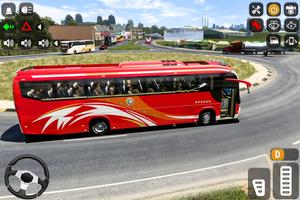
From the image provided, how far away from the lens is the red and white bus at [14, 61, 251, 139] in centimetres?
1669

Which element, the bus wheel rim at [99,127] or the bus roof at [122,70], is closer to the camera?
the bus roof at [122,70]

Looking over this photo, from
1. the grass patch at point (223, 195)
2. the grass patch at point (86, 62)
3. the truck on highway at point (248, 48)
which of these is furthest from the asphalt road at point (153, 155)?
the truck on highway at point (248, 48)

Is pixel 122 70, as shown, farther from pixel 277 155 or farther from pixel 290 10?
pixel 290 10

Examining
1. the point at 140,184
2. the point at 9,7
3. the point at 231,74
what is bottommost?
the point at 140,184

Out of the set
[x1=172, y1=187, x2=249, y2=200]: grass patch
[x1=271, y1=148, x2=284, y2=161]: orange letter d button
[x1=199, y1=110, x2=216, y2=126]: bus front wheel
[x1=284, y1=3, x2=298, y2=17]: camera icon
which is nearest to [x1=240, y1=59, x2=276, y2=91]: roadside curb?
[x1=199, y1=110, x2=216, y2=126]: bus front wheel

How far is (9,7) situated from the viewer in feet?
48.7

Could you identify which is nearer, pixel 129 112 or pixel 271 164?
pixel 271 164

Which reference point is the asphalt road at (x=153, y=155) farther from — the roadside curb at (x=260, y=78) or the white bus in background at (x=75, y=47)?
the white bus in background at (x=75, y=47)

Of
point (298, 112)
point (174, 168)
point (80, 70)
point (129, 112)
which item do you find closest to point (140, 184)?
point (174, 168)

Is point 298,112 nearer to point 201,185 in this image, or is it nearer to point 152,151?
point 152,151

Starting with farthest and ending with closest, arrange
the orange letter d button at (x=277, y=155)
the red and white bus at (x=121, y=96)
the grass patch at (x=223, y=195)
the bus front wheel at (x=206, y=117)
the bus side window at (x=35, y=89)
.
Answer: the bus front wheel at (x=206, y=117)
the red and white bus at (x=121, y=96)
the bus side window at (x=35, y=89)
the orange letter d button at (x=277, y=155)
the grass patch at (x=223, y=195)

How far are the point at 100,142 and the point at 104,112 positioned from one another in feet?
6.24

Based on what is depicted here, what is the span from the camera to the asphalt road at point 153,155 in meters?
11.4

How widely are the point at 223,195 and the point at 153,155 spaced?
4874mm
